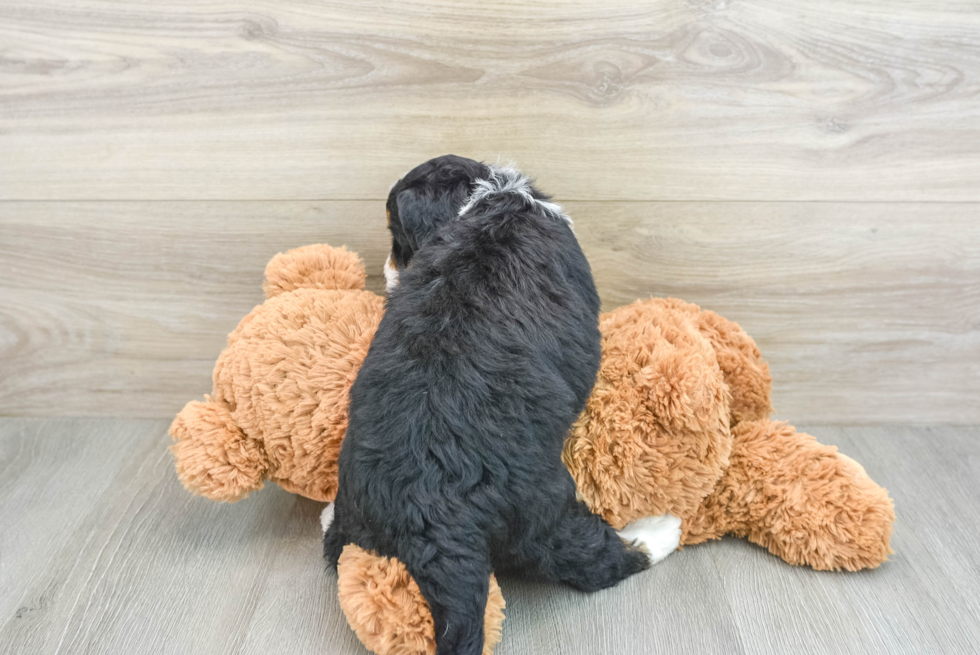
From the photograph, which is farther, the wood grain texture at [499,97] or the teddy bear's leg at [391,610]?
the wood grain texture at [499,97]

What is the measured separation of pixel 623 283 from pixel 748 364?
0.89ft

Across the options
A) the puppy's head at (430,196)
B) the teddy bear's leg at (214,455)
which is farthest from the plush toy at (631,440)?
the puppy's head at (430,196)

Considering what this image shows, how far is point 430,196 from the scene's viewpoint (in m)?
0.93

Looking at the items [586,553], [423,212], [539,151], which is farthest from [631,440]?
[539,151]

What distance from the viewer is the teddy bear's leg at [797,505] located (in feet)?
3.17

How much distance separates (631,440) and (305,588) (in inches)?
19.4

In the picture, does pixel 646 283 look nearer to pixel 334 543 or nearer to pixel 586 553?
pixel 586 553

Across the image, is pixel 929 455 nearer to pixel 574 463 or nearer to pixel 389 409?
pixel 574 463

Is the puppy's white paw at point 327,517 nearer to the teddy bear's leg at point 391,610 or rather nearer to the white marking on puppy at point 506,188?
the teddy bear's leg at point 391,610

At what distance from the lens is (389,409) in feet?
2.60

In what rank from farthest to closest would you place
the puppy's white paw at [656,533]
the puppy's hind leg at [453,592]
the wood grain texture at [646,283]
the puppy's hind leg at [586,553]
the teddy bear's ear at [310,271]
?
the wood grain texture at [646,283] < the teddy bear's ear at [310,271] < the puppy's white paw at [656,533] < the puppy's hind leg at [586,553] < the puppy's hind leg at [453,592]

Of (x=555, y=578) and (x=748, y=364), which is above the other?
(x=748, y=364)

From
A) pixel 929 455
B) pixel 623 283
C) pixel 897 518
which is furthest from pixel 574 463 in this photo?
pixel 929 455

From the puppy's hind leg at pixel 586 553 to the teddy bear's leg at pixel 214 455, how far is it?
0.41 metres
